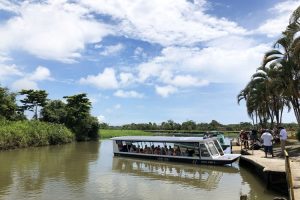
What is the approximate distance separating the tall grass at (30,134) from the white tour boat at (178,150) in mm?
14934

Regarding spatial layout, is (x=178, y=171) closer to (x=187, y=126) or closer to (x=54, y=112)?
(x=54, y=112)

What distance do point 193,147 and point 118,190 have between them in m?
11.0

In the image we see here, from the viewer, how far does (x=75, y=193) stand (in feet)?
57.8

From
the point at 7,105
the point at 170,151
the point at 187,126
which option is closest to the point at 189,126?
the point at 187,126

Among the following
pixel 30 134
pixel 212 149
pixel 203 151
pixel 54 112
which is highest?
pixel 54 112

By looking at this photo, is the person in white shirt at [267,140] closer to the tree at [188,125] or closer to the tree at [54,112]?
the tree at [54,112]

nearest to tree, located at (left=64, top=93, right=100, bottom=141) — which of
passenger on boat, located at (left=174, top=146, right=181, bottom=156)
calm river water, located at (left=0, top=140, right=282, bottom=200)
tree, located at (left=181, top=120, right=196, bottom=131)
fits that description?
calm river water, located at (left=0, top=140, right=282, bottom=200)

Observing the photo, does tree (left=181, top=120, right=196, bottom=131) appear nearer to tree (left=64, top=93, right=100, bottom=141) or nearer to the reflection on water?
tree (left=64, top=93, right=100, bottom=141)

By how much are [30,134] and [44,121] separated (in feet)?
46.5

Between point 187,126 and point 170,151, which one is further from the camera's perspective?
point 187,126

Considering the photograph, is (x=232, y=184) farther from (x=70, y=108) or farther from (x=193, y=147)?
(x=70, y=108)

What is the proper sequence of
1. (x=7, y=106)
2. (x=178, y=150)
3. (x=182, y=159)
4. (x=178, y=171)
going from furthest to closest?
(x=7, y=106) → (x=178, y=150) → (x=182, y=159) → (x=178, y=171)

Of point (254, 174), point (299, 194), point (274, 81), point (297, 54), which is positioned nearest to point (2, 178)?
point (254, 174)

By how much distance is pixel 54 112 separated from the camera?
6494 cm
